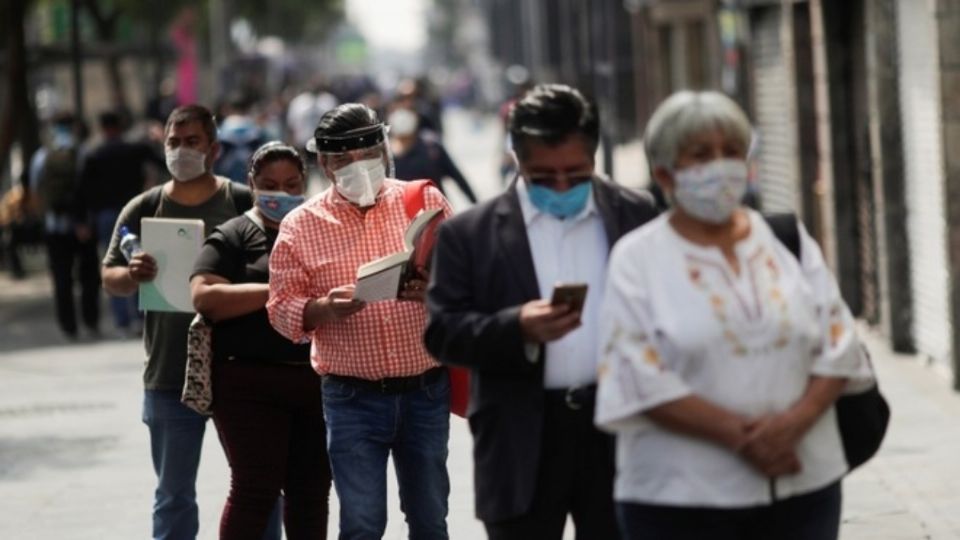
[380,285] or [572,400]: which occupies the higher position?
[380,285]

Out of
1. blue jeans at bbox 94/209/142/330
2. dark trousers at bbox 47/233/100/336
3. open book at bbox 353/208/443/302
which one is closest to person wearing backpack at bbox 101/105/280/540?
open book at bbox 353/208/443/302

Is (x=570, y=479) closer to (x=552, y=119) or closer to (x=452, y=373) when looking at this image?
(x=552, y=119)

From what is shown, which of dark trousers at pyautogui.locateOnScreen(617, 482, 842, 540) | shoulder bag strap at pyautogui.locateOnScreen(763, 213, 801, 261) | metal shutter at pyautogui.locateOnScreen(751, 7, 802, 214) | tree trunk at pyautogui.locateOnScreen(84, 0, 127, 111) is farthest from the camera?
tree trunk at pyautogui.locateOnScreen(84, 0, 127, 111)

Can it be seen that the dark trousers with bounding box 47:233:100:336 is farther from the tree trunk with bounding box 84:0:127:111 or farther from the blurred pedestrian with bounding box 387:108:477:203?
the tree trunk with bounding box 84:0:127:111

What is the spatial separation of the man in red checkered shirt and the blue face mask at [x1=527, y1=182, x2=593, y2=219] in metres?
1.33

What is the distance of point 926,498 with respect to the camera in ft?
32.6

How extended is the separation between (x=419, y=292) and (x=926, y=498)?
3.79 metres

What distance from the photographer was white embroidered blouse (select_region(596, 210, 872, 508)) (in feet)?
16.0

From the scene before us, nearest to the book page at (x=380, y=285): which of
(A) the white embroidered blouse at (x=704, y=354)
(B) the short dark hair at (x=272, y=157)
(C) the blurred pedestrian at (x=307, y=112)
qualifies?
(B) the short dark hair at (x=272, y=157)

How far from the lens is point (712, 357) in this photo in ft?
16.0

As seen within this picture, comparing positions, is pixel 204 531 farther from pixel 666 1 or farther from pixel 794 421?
pixel 666 1

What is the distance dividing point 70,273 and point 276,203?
498 inches

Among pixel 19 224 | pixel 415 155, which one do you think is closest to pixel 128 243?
pixel 415 155

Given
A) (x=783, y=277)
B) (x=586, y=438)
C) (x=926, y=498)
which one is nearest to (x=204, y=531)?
(x=926, y=498)
